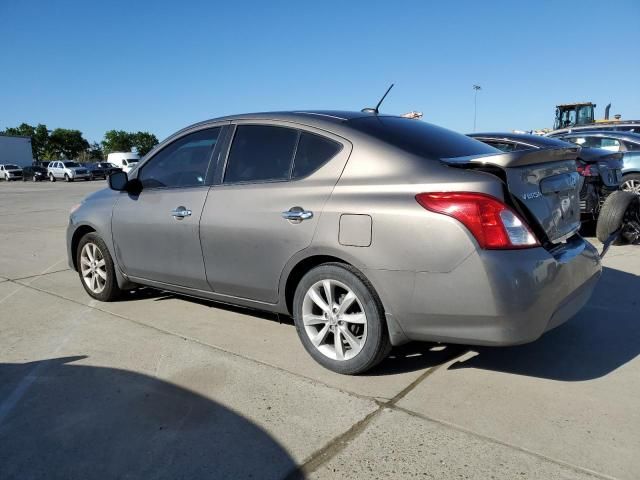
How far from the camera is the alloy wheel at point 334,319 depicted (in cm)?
328

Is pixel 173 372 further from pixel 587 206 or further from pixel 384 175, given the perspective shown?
pixel 587 206

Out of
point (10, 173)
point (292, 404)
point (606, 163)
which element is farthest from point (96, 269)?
point (10, 173)

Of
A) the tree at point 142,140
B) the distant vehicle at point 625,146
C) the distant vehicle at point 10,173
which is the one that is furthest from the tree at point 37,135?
the distant vehicle at point 625,146

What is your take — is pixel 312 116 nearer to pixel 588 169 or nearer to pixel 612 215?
pixel 612 215

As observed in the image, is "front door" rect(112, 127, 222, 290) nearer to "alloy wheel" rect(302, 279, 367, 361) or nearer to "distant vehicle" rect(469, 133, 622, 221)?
"alloy wheel" rect(302, 279, 367, 361)

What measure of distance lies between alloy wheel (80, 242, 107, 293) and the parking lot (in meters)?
0.61

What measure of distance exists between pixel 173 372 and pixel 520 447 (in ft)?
6.88

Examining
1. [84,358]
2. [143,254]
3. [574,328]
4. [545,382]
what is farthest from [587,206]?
[84,358]

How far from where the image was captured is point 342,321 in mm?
3324

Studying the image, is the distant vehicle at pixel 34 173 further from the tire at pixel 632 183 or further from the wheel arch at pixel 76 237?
the tire at pixel 632 183

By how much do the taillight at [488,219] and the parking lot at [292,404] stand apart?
35.4 inches

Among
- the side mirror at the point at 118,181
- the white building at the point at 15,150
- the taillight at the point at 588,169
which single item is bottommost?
the taillight at the point at 588,169

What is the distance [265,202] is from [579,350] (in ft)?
7.76

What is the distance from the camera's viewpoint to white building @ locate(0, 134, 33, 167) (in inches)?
2210
